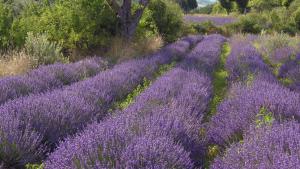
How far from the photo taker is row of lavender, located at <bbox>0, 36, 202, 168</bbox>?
3.69 meters

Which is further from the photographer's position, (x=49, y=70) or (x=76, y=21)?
(x=76, y=21)

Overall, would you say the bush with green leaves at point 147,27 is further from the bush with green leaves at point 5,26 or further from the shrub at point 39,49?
the bush with green leaves at point 5,26

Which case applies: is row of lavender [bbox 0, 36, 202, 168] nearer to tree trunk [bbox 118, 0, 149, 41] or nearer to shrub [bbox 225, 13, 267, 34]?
tree trunk [bbox 118, 0, 149, 41]

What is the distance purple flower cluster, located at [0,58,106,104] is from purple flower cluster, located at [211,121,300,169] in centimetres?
312

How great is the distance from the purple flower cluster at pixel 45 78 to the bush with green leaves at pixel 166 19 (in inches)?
327

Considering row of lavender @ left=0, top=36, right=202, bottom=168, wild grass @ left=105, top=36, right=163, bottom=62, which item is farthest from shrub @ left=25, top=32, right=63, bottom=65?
Result: row of lavender @ left=0, top=36, right=202, bottom=168

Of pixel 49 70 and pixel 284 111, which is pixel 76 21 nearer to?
pixel 49 70

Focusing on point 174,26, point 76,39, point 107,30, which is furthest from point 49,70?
point 174,26

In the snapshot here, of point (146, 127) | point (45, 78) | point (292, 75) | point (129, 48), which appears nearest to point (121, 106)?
point (45, 78)

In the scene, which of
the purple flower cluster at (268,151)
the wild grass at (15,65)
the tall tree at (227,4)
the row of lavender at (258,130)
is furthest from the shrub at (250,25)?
the tall tree at (227,4)

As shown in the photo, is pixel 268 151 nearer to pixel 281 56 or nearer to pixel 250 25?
pixel 281 56

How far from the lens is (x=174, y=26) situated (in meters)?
19.0

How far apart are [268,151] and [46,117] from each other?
2.39 m

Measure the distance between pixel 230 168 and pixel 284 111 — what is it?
6.00 feet
